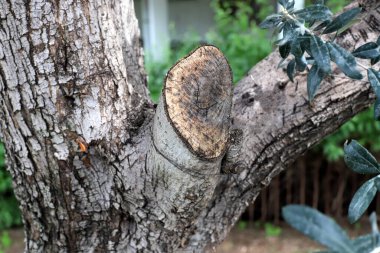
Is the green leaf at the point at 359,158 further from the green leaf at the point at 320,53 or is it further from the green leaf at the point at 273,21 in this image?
the green leaf at the point at 273,21

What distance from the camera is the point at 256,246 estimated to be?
427cm

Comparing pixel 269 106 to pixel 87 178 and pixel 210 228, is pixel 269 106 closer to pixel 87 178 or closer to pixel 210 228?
pixel 210 228

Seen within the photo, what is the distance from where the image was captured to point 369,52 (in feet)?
3.83

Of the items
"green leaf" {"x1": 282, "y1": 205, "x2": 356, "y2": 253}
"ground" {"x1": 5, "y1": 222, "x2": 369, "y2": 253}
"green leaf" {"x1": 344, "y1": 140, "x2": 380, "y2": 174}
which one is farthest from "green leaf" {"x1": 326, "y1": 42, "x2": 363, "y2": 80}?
"ground" {"x1": 5, "y1": 222, "x2": 369, "y2": 253}

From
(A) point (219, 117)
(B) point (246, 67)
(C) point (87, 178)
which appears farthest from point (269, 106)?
(B) point (246, 67)

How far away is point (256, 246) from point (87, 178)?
3140mm

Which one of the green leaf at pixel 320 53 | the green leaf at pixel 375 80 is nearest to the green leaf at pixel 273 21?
the green leaf at pixel 320 53

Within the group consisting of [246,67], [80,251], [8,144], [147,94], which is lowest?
[80,251]

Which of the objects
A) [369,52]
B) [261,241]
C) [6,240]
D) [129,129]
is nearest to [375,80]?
[369,52]

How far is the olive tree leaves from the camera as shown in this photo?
107 cm

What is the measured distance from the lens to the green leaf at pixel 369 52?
1158 mm

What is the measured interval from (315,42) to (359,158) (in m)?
0.32

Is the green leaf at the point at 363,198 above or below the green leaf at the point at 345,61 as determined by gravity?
below

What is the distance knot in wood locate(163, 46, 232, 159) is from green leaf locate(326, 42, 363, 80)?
0.28 meters
